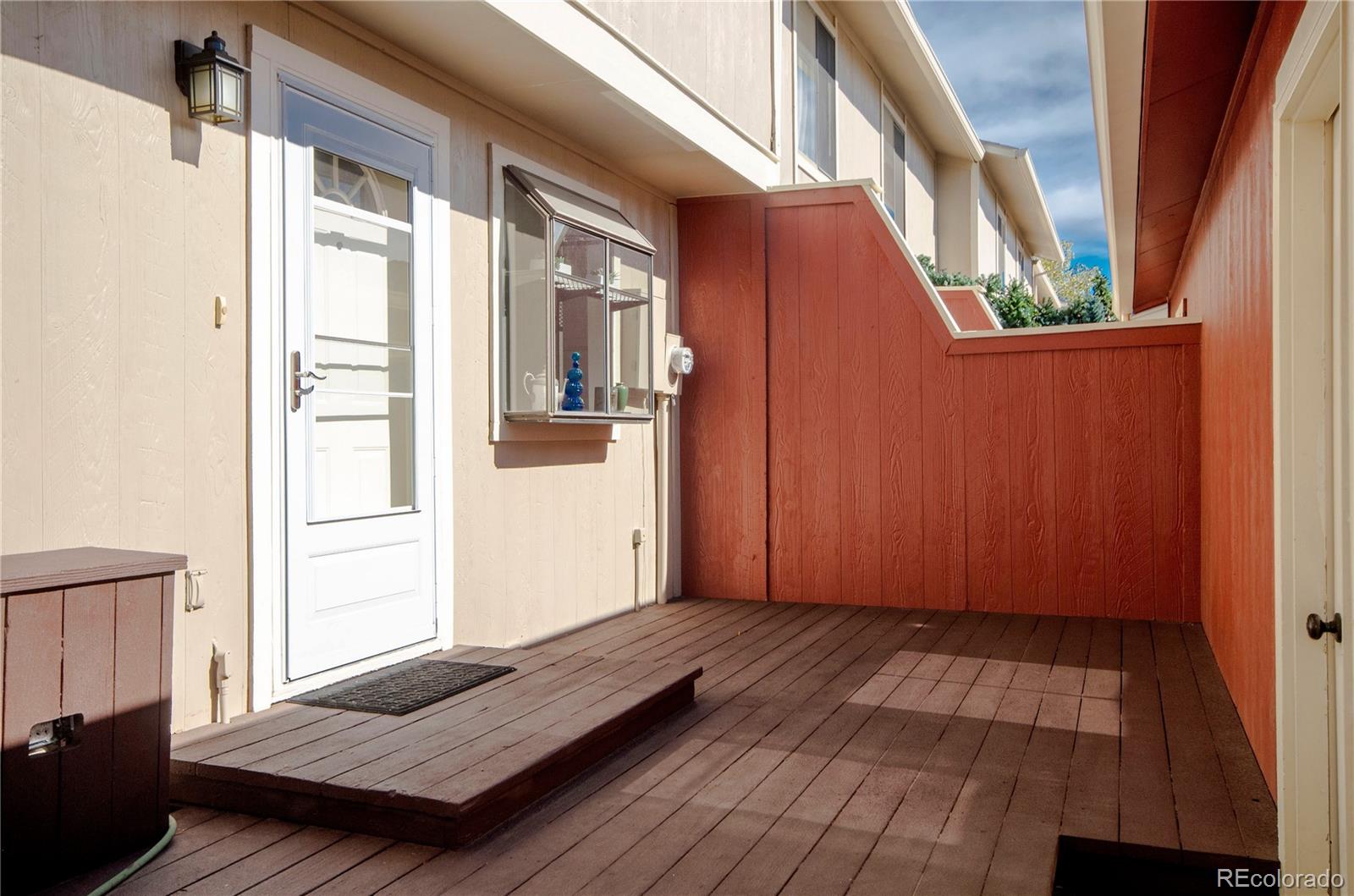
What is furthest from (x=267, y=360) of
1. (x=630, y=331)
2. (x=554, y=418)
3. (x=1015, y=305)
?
(x=1015, y=305)

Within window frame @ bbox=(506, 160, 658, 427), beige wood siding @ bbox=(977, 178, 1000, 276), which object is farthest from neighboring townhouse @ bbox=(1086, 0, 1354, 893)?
beige wood siding @ bbox=(977, 178, 1000, 276)

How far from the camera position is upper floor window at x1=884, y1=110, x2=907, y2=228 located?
1101 cm

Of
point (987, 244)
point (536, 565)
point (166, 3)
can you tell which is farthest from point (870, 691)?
point (987, 244)

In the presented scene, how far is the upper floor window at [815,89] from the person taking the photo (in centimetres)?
805

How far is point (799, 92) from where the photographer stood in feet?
26.2

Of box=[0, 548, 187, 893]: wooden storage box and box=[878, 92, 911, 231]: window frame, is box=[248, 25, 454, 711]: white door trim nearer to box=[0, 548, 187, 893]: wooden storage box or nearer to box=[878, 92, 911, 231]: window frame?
box=[0, 548, 187, 893]: wooden storage box

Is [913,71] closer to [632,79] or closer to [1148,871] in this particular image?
[632,79]

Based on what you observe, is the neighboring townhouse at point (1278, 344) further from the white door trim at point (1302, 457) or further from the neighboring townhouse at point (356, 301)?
the neighboring townhouse at point (356, 301)

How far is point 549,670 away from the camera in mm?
3947

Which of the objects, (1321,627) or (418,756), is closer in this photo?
(1321,627)

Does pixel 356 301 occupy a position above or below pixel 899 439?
above

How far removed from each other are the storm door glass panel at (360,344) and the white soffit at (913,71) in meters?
6.50

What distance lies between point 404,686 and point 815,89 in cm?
666

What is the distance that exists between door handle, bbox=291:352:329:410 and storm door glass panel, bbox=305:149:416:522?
7 cm
